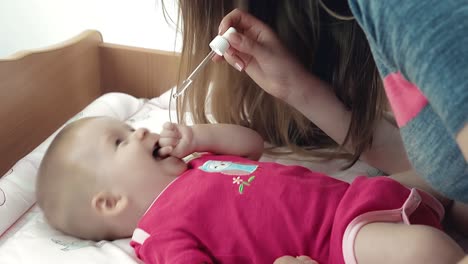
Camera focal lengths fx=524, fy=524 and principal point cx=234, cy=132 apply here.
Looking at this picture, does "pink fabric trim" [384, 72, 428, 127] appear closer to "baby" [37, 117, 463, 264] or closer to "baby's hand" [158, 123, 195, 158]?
"baby" [37, 117, 463, 264]

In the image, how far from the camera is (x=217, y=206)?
0.77 m

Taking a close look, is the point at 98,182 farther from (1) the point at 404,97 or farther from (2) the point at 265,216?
(1) the point at 404,97

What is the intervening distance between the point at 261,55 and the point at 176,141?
0.21 meters

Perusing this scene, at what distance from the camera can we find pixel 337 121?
962mm

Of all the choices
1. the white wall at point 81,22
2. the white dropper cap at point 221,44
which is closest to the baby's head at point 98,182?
the white dropper cap at point 221,44

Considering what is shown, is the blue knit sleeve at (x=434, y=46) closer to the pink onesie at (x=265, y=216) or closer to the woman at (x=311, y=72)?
the pink onesie at (x=265, y=216)

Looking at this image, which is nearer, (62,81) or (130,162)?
(130,162)

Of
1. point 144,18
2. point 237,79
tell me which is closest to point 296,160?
point 237,79

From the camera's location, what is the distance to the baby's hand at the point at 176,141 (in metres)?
0.88

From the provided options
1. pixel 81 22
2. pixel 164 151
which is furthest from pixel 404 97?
pixel 81 22

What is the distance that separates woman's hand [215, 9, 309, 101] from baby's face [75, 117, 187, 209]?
0.20 m

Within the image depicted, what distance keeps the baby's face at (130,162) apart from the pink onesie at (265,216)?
40 mm

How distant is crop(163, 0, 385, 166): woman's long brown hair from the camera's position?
926mm

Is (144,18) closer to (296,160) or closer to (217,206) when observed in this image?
(296,160)
